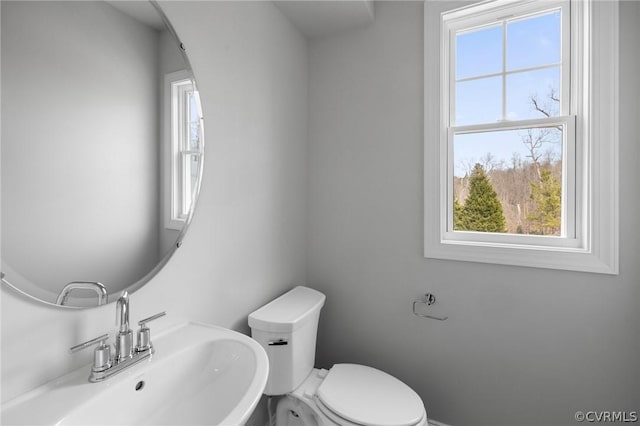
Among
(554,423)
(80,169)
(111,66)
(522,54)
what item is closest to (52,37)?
(111,66)

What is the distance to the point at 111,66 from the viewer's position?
0.89 metres

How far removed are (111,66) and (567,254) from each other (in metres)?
1.82

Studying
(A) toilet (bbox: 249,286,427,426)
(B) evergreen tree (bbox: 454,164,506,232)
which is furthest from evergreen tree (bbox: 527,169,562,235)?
(A) toilet (bbox: 249,286,427,426)

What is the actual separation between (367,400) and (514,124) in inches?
55.4

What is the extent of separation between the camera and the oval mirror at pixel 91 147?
0.72 m

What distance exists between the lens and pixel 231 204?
135 cm

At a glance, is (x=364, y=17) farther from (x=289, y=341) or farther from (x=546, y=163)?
(x=289, y=341)

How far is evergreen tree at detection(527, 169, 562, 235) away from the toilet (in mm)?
971

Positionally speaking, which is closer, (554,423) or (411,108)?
(554,423)

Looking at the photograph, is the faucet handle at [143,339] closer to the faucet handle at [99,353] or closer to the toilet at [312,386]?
the faucet handle at [99,353]

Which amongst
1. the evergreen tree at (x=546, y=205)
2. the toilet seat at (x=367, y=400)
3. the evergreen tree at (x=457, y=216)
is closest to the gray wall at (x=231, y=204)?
the toilet seat at (x=367, y=400)

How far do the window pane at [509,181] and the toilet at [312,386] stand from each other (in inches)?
34.6

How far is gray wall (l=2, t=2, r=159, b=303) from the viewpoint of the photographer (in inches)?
28.2

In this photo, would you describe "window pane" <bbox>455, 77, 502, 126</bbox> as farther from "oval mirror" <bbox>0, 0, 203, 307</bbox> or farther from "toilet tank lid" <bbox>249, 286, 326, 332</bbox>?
"oval mirror" <bbox>0, 0, 203, 307</bbox>
